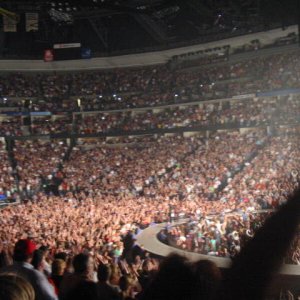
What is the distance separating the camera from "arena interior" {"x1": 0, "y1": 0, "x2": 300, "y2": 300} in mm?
16641

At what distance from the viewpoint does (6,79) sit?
151 feet

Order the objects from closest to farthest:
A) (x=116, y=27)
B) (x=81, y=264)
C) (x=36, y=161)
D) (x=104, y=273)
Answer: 1. (x=81, y=264)
2. (x=104, y=273)
3. (x=36, y=161)
4. (x=116, y=27)

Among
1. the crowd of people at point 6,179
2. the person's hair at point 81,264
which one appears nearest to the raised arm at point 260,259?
the person's hair at point 81,264

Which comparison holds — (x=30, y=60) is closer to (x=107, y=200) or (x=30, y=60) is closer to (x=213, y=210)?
(x=107, y=200)

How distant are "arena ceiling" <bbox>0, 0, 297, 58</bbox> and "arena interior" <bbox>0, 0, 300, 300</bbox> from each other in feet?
0.44

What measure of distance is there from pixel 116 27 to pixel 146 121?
959cm

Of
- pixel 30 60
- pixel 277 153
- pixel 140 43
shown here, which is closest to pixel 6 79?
pixel 30 60

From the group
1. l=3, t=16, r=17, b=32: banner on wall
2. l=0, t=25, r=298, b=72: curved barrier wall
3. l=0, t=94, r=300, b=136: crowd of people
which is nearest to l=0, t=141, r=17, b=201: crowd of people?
l=0, t=94, r=300, b=136: crowd of people

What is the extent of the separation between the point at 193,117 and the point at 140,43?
31.4 feet

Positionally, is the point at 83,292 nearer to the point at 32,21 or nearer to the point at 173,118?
the point at 32,21

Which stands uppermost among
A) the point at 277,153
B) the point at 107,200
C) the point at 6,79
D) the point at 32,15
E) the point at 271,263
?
the point at 32,15

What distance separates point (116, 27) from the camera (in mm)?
41406

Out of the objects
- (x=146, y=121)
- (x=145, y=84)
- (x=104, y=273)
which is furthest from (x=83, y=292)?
(x=145, y=84)

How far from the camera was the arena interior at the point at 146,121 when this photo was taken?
16.6 meters
